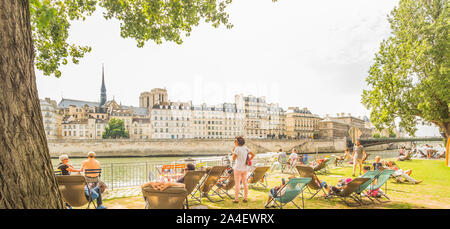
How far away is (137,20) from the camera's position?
757 centimetres

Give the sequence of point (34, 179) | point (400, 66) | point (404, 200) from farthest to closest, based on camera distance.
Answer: point (400, 66)
point (404, 200)
point (34, 179)

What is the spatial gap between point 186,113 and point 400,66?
65378 millimetres

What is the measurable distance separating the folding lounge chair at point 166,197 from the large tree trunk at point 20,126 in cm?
140

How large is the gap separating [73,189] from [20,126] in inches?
106

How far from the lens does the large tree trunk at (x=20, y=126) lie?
236cm

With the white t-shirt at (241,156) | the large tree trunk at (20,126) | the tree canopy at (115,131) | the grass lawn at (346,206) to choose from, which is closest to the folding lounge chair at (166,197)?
the large tree trunk at (20,126)

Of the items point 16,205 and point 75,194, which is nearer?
point 16,205

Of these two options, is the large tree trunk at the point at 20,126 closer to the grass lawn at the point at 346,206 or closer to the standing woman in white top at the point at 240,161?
the grass lawn at the point at 346,206

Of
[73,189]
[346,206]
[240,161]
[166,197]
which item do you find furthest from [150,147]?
[166,197]
